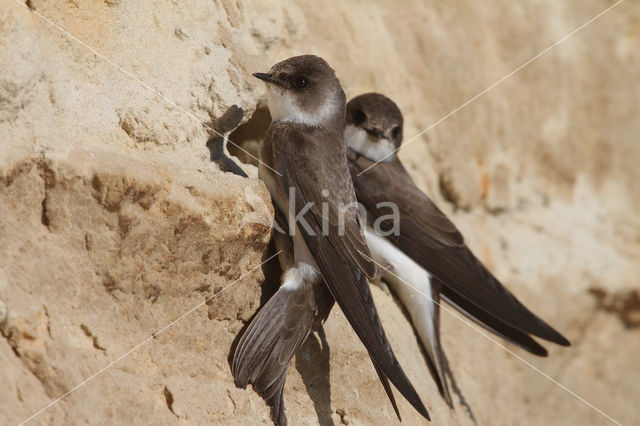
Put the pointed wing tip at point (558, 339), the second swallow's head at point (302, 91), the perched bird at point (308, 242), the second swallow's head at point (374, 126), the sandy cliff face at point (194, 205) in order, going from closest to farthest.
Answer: the sandy cliff face at point (194, 205) < the perched bird at point (308, 242) < the second swallow's head at point (302, 91) < the pointed wing tip at point (558, 339) < the second swallow's head at point (374, 126)

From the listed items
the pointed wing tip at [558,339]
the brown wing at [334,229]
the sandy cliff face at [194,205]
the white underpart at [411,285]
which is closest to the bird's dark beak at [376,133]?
the sandy cliff face at [194,205]

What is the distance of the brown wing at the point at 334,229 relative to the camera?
6.93 feet

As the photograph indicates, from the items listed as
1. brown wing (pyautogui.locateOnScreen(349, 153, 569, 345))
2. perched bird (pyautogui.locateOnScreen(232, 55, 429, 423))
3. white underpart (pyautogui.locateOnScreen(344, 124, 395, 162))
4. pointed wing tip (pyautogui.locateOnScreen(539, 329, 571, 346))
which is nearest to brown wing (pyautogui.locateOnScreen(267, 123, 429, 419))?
perched bird (pyautogui.locateOnScreen(232, 55, 429, 423))

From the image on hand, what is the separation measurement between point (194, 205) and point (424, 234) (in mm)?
1484

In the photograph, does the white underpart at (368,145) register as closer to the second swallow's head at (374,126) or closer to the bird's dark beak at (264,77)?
the second swallow's head at (374,126)

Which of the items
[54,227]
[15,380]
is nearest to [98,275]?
[54,227]

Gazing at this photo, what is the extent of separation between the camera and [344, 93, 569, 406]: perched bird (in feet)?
9.91

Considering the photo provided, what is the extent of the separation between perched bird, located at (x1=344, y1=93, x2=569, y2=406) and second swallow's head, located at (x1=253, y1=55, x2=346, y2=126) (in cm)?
54

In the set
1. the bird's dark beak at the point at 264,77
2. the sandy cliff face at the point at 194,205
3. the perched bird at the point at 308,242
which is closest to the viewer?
the sandy cliff face at the point at 194,205

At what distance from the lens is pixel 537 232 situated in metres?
4.29

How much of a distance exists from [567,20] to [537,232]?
130 centimetres

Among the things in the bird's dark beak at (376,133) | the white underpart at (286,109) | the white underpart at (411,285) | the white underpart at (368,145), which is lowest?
the white underpart at (411,285)

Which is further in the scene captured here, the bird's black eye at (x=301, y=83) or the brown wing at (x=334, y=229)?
the bird's black eye at (x=301, y=83)

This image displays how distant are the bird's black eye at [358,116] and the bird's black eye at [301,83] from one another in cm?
66
